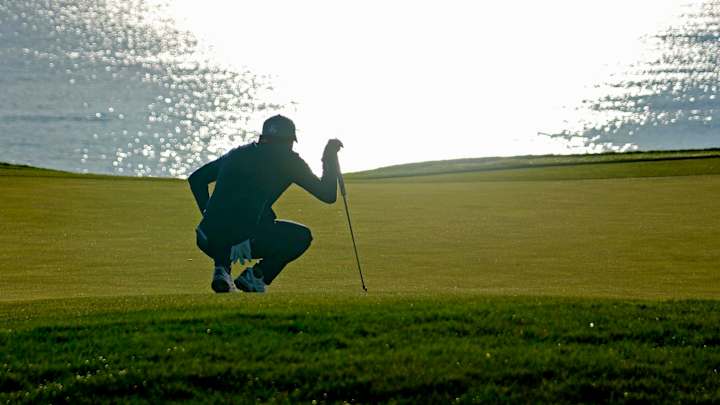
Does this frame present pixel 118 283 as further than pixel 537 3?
No

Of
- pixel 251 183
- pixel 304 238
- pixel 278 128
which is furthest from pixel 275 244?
pixel 278 128

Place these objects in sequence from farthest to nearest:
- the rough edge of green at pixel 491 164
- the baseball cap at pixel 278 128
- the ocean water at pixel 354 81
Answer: the ocean water at pixel 354 81 < the rough edge of green at pixel 491 164 < the baseball cap at pixel 278 128

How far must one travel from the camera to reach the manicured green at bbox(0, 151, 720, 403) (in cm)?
766

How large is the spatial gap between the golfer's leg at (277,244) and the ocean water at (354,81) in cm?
5068

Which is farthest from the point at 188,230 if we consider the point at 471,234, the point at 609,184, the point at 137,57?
the point at 137,57

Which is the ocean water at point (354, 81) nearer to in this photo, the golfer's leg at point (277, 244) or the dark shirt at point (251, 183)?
the golfer's leg at point (277, 244)

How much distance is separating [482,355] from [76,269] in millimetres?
7073

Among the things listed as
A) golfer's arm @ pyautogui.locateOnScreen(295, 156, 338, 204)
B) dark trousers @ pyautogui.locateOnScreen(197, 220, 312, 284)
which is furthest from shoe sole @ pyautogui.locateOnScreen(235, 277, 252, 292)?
golfer's arm @ pyautogui.locateOnScreen(295, 156, 338, 204)

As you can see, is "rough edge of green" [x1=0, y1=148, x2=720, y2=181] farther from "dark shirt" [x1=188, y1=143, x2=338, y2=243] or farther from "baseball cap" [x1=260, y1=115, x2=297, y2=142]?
"baseball cap" [x1=260, y1=115, x2=297, y2=142]

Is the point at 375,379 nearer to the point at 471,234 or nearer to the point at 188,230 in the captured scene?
the point at 471,234

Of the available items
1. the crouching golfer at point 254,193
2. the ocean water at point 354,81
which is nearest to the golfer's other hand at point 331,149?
the crouching golfer at point 254,193

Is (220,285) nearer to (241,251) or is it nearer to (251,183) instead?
(241,251)

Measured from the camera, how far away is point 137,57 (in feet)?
351

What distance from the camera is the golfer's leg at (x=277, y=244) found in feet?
37.0
